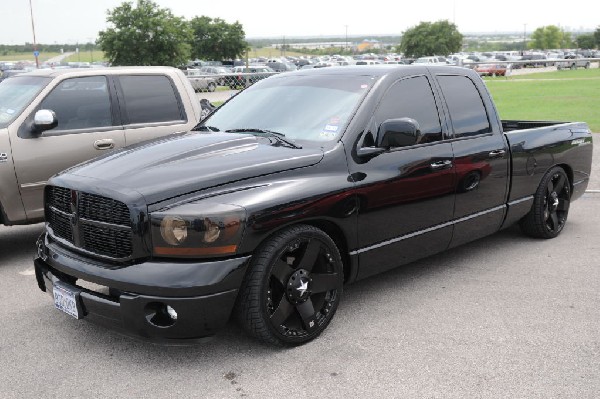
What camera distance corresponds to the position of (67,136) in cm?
600

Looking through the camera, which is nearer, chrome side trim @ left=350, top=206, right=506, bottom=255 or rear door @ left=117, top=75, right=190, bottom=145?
chrome side trim @ left=350, top=206, right=506, bottom=255

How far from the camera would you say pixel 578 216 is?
7.26 meters

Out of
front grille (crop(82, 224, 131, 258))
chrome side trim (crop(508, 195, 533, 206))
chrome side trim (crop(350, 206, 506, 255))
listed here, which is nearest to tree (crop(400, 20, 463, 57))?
chrome side trim (crop(508, 195, 533, 206))

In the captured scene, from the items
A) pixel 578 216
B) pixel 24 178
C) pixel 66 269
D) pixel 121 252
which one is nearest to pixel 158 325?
pixel 121 252

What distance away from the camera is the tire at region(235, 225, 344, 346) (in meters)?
3.60

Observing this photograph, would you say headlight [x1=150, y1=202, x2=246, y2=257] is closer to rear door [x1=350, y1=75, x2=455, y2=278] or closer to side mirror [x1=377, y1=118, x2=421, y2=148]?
rear door [x1=350, y1=75, x2=455, y2=278]

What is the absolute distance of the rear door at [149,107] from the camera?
6.43 metres

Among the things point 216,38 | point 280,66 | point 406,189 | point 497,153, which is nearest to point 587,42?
point 216,38

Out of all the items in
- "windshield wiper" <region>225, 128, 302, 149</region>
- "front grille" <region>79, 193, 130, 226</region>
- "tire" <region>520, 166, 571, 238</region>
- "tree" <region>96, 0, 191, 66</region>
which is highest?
"tree" <region>96, 0, 191, 66</region>

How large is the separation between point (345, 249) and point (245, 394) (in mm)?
1245

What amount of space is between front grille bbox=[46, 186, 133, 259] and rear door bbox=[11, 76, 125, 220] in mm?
1959

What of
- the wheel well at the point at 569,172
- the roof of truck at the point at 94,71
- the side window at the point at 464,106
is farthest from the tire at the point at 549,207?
the roof of truck at the point at 94,71

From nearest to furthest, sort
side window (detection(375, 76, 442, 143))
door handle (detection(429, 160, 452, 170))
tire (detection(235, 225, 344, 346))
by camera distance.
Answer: tire (detection(235, 225, 344, 346)) → side window (detection(375, 76, 442, 143)) → door handle (detection(429, 160, 452, 170))

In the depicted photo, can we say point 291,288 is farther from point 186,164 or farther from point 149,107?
point 149,107
